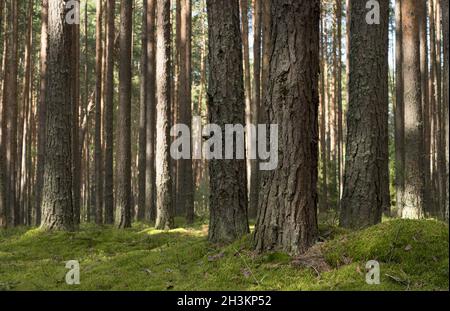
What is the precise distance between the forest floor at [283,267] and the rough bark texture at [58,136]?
3224 mm

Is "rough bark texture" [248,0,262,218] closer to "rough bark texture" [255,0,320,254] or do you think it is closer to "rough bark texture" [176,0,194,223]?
"rough bark texture" [176,0,194,223]

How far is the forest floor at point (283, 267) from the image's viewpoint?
4.33m

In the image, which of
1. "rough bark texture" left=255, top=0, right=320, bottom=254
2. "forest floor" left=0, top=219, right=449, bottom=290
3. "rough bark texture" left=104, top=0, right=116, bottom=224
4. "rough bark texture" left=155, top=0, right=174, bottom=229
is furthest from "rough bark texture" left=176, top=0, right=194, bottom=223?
"rough bark texture" left=255, top=0, right=320, bottom=254

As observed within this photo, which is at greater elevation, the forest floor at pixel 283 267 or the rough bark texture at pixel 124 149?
the rough bark texture at pixel 124 149

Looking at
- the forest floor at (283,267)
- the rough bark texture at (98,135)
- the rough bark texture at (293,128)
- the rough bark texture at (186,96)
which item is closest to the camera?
the forest floor at (283,267)

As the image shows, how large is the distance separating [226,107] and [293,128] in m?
1.86

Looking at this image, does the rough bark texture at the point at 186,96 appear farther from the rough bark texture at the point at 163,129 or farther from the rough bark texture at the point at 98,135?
the rough bark texture at the point at 98,135

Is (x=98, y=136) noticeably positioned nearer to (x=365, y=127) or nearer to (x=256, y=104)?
(x=256, y=104)

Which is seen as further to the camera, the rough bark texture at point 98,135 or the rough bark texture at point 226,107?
the rough bark texture at point 98,135

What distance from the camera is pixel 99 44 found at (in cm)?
1811

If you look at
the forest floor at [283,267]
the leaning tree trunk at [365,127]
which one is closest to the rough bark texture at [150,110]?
the forest floor at [283,267]
